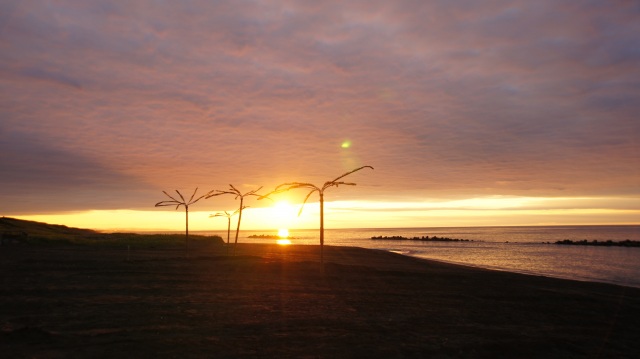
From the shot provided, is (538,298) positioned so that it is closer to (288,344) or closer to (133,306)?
(288,344)

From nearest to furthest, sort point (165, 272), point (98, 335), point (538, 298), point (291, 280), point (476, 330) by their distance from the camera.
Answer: point (98, 335) < point (476, 330) < point (538, 298) < point (291, 280) < point (165, 272)

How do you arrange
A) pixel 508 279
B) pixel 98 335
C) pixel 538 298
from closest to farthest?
pixel 98 335 → pixel 538 298 → pixel 508 279

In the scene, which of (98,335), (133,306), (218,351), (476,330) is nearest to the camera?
(218,351)

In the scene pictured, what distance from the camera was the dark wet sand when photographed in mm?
13492

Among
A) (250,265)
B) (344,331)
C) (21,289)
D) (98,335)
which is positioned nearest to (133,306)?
(98,335)

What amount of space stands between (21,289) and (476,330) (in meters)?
A: 21.1

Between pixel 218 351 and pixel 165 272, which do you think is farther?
pixel 165 272

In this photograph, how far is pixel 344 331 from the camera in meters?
15.9

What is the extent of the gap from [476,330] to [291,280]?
14961 millimetres

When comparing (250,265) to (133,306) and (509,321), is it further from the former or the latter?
(509,321)

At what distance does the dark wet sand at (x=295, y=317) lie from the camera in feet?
44.3

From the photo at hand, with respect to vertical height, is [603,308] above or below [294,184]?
below

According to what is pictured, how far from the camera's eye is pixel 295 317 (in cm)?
1784

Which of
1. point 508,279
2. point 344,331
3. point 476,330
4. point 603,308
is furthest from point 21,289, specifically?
point 508,279
